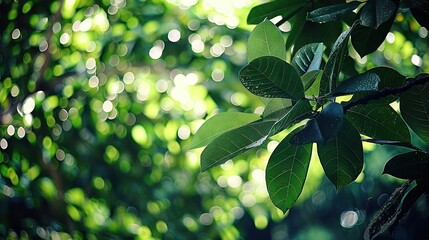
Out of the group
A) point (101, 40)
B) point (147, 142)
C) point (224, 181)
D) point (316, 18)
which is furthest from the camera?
point (224, 181)

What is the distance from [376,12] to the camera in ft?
1.27

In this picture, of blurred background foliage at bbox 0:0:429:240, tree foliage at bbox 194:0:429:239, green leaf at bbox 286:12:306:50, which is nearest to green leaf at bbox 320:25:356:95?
tree foliage at bbox 194:0:429:239

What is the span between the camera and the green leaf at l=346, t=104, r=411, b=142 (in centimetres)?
40

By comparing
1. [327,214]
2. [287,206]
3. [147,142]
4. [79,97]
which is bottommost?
[327,214]

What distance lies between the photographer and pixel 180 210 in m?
1.98

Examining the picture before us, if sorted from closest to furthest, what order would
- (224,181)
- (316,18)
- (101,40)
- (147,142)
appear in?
(316,18) → (101,40) → (147,142) → (224,181)

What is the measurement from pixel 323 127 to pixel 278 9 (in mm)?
165

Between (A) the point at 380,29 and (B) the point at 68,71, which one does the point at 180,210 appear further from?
(A) the point at 380,29

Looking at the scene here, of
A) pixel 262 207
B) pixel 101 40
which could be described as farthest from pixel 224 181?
pixel 101 40

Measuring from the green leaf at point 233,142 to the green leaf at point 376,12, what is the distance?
0.09 metres

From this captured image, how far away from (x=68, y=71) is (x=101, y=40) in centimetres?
13

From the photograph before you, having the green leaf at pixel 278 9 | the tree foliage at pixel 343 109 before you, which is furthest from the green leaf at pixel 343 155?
the green leaf at pixel 278 9

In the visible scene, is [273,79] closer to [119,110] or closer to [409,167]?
[409,167]

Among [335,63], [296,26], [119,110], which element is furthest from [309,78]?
[119,110]
